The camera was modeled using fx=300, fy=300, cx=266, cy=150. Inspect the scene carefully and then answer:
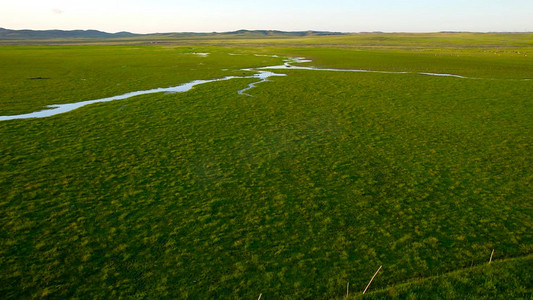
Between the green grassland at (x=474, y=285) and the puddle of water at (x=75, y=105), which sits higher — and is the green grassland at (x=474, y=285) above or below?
below

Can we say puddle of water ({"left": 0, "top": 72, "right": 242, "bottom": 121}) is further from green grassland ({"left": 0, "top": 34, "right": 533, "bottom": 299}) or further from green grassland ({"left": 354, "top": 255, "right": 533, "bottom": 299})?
green grassland ({"left": 354, "top": 255, "right": 533, "bottom": 299})

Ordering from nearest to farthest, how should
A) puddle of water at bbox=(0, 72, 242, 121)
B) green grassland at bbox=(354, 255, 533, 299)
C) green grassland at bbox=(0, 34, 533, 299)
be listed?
green grassland at bbox=(354, 255, 533, 299) → green grassland at bbox=(0, 34, 533, 299) → puddle of water at bbox=(0, 72, 242, 121)

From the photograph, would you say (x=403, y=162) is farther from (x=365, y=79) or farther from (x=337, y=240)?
(x=365, y=79)

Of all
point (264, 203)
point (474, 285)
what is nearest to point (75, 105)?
point (264, 203)

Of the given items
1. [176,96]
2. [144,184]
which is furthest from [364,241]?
[176,96]

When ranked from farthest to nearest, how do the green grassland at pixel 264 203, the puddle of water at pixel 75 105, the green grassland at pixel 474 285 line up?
the puddle of water at pixel 75 105, the green grassland at pixel 264 203, the green grassland at pixel 474 285

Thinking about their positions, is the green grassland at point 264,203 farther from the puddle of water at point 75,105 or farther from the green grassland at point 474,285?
the puddle of water at point 75,105

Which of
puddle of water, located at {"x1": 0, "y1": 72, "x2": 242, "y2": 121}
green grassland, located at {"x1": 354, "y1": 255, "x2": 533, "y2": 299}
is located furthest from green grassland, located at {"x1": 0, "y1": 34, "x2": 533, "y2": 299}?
puddle of water, located at {"x1": 0, "y1": 72, "x2": 242, "y2": 121}

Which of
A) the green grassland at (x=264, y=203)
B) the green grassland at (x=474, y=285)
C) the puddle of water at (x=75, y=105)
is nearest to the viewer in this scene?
the green grassland at (x=474, y=285)

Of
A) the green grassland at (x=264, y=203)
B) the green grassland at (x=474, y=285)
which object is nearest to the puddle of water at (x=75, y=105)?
the green grassland at (x=264, y=203)
